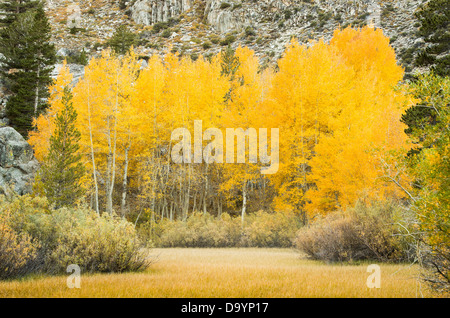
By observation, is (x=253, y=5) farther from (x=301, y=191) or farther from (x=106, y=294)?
(x=106, y=294)

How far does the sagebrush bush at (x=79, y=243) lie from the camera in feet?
22.4

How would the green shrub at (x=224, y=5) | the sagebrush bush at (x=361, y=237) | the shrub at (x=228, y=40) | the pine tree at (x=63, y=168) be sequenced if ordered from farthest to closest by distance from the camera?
the green shrub at (x=224, y=5)
the shrub at (x=228, y=40)
the pine tree at (x=63, y=168)
the sagebrush bush at (x=361, y=237)

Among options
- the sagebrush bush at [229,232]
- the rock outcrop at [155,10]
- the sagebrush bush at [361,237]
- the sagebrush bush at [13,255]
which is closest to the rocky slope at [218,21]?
the rock outcrop at [155,10]

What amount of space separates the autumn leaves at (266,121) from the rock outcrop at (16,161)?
1244mm

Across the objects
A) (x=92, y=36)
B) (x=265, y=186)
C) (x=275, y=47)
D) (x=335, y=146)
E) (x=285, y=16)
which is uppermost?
(x=285, y=16)

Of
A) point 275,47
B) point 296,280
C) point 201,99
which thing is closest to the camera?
point 296,280

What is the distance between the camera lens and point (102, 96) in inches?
718

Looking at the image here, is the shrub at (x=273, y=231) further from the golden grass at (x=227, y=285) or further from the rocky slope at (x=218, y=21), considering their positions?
the rocky slope at (x=218, y=21)

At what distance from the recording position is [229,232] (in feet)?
56.8

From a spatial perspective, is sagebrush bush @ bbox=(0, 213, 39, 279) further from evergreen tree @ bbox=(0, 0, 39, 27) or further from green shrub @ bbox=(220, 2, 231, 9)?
green shrub @ bbox=(220, 2, 231, 9)

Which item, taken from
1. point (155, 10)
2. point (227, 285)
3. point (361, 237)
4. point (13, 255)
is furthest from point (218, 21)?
point (227, 285)

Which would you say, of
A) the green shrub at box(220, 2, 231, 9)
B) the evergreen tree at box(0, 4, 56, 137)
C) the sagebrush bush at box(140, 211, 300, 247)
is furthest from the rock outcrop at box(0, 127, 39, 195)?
the green shrub at box(220, 2, 231, 9)

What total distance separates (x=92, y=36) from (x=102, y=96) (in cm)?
5596

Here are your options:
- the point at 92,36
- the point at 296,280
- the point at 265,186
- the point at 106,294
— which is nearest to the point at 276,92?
the point at 265,186
